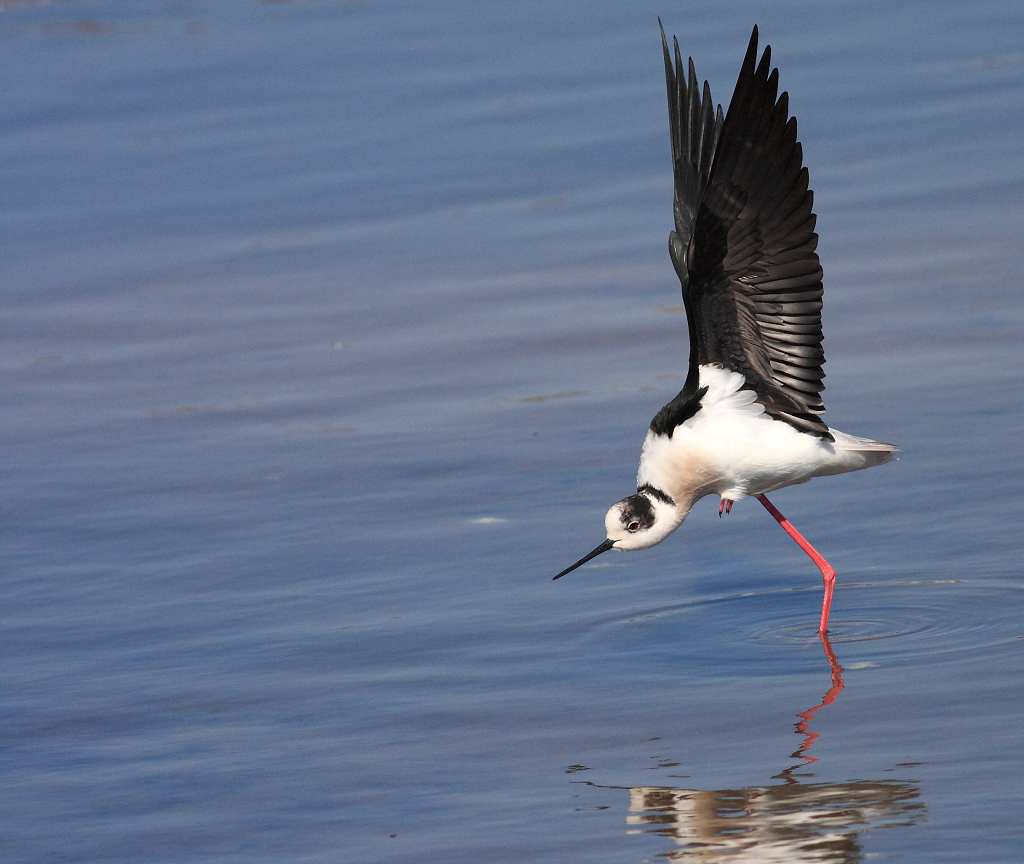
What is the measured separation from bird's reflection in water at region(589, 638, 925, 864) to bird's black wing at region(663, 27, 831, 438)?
187cm

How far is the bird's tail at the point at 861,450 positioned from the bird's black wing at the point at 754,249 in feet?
0.91

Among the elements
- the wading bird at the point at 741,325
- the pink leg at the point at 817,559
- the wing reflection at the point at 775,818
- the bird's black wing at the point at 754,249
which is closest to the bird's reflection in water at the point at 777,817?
the wing reflection at the point at 775,818

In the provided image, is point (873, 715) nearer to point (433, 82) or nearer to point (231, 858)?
point (231, 858)

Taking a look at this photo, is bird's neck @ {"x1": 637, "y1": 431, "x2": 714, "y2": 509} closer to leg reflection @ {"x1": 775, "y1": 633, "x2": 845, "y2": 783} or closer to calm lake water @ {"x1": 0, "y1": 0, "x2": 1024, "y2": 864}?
calm lake water @ {"x1": 0, "y1": 0, "x2": 1024, "y2": 864}

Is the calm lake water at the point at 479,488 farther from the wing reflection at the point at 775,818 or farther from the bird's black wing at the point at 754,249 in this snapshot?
the bird's black wing at the point at 754,249

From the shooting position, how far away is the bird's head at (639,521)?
7961 millimetres

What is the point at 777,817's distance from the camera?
597 centimetres

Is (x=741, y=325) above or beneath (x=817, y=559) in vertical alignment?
above

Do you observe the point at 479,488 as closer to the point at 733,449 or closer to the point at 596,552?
the point at 596,552

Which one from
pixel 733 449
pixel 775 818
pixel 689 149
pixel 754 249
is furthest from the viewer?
pixel 733 449

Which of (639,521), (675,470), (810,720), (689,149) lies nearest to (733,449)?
(675,470)

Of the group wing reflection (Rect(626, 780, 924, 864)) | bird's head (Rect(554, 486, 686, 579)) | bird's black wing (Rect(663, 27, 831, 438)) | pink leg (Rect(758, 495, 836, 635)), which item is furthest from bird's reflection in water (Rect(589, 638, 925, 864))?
bird's black wing (Rect(663, 27, 831, 438))

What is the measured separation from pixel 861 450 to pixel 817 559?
417mm

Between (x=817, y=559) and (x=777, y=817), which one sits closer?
(x=777, y=817)
